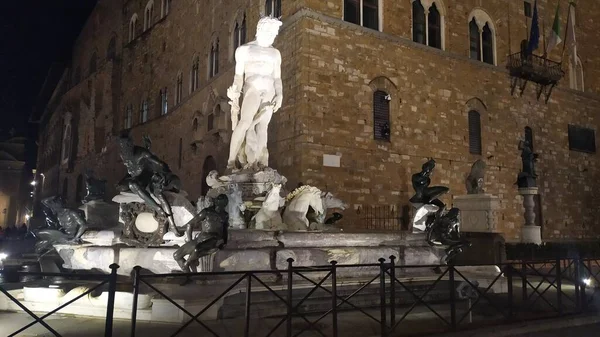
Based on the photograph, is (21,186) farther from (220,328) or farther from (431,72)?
(220,328)

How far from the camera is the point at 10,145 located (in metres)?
48.8

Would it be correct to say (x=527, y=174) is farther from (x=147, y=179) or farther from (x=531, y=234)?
(x=147, y=179)

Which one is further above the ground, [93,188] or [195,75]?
[195,75]

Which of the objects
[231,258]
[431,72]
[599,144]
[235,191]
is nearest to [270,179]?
[235,191]

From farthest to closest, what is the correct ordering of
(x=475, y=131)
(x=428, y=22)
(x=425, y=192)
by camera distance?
(x=475, y=131)
(x=428, y=22)
(x=425, y=192)

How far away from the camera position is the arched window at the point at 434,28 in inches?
633

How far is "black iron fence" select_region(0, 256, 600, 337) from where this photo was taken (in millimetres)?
4223

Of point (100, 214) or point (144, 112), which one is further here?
point (144, 112)

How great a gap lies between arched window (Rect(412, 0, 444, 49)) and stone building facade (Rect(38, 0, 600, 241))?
0.04 metres

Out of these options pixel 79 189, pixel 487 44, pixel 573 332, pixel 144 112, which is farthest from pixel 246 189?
pixel 79 189

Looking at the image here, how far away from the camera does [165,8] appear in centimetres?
2430

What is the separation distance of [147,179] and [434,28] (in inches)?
498

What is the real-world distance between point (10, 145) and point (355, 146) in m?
46.6

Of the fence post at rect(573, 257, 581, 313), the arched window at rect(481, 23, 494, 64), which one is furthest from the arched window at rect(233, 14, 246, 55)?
the fence post at rect(573, 257, 581, 313)
